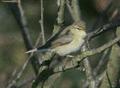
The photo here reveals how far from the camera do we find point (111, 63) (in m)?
3.34

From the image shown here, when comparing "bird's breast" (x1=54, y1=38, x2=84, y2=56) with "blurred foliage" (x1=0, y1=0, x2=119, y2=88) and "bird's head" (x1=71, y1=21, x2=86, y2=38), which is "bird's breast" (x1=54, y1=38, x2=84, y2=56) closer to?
"bird's head" (x1=71, y1=21, x2=86, y2=38)

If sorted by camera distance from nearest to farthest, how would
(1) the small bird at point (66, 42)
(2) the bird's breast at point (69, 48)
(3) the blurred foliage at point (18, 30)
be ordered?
(1) the small bird at point (66, 42) → (2) the bird's breast at point (69, 48) → (3) the blurred foliage at point (18, 30)

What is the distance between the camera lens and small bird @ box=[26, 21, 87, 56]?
3398mm

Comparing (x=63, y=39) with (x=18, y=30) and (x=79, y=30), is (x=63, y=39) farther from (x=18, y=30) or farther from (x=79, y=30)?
(x=18, y=30)

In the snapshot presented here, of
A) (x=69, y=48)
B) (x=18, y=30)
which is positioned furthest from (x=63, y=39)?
(x=18, y=30)

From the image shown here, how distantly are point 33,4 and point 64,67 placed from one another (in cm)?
413

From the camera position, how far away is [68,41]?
373 centimetres

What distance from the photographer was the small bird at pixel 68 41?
340cm

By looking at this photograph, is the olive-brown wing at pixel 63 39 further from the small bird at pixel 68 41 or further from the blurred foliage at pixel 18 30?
the blurred foliage at pixel 18 30

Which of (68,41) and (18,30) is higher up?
(68,41)

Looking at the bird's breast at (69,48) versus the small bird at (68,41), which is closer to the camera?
the small bird at (68,41)

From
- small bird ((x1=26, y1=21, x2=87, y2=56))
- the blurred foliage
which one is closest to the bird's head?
small bird ((x1=26, y1=21, x2=87, y2=56))

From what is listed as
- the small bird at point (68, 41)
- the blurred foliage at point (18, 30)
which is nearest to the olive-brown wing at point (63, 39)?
the small bird at point (68, 41)

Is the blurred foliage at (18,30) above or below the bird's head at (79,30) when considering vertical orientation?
below
